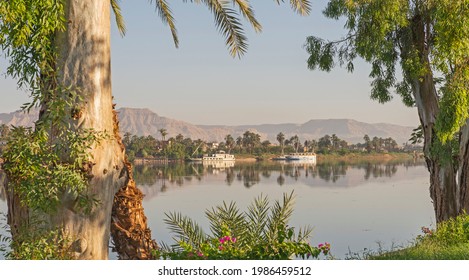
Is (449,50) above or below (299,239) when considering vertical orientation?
above

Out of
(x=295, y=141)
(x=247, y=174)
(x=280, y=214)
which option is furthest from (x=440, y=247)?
(x=295, y=141)

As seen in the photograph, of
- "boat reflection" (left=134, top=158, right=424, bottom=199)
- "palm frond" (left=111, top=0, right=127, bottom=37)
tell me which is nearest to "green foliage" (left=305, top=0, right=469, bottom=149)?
"palm frond" (left=111, top=0, right=127, bottom=37)

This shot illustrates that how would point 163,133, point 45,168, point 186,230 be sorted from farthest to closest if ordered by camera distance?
1. point 163,133
2. point 186,230
3. point 45,168

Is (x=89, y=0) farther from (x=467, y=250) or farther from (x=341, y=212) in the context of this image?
(x=341, y=212)

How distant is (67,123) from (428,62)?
7943mm

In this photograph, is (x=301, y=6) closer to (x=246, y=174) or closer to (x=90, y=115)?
(x=90, y=115)

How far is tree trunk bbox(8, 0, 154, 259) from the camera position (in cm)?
696

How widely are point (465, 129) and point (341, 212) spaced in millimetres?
15760

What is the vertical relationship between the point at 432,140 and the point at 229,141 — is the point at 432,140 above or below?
below

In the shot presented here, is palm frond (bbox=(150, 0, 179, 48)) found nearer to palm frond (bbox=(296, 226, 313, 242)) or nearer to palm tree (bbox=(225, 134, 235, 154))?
palm frond (bbox=(296, 226, 313, 242))

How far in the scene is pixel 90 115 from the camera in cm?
701

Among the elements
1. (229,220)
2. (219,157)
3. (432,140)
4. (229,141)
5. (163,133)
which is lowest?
(229,220)

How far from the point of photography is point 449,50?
1068 cm
